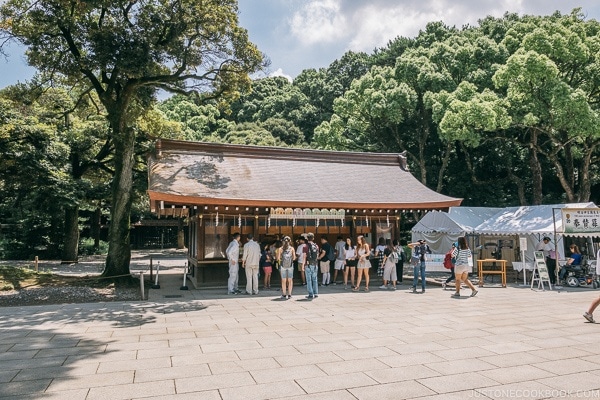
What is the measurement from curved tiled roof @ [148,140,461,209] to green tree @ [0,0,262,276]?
6.61ft

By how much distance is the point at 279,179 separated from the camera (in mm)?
15664

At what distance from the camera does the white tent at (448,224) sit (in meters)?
19.8

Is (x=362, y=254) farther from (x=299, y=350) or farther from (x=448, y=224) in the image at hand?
(x=448, y=224)

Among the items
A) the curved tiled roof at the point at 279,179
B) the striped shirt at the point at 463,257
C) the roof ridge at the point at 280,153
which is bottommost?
the striped shirt at the point at 463,257

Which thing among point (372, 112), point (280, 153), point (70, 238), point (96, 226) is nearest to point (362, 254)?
point (280, 153)

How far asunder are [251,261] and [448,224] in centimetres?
1236

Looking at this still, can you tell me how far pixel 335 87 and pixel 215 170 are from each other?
3586 centimetres

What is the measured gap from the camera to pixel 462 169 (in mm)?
28516

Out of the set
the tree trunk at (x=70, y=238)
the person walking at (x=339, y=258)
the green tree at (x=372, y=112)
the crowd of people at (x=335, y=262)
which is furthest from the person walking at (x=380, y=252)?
the tree trunk at (x=70, y=238)

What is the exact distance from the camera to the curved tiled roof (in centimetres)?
1318

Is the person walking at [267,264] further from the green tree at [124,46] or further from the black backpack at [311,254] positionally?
the green tree at [124,46]

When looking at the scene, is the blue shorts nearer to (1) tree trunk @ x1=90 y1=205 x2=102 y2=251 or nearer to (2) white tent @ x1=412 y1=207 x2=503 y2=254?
(2) white tent @ x1=412 y1=207 x2=503 y2=254

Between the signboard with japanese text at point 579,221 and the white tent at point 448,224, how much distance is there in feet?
17.2

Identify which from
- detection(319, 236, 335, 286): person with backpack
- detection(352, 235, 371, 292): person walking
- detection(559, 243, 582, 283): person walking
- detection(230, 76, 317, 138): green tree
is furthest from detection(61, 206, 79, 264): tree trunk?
detection(230, 76, 317, 138): green tree
